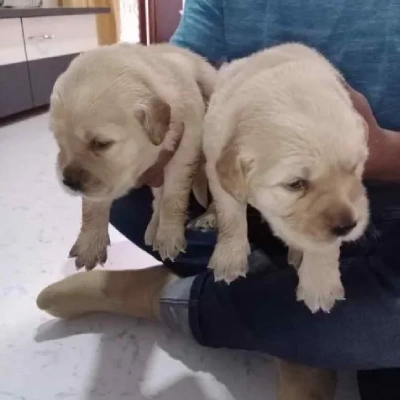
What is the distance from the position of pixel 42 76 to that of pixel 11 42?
0.41m

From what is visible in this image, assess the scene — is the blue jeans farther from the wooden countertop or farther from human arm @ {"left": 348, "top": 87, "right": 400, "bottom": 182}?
the wooden countertop

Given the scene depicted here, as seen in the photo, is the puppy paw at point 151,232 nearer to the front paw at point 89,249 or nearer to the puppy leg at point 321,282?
the front paw at point 89,249

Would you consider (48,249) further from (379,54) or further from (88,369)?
(379,54)

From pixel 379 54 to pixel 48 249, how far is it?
1.19 m

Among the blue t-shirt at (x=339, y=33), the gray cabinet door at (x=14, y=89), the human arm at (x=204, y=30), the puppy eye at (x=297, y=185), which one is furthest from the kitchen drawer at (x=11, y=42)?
the puppy eye at (x=297, y=185)

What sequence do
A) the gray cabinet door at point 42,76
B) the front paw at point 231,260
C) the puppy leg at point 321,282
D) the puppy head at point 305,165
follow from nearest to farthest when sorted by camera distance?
1. the puppy head at point 305,165
2. the puppy leg at point 321,282
3. the front paw at point 231,260
4. the gray cabinet door at point 42,76

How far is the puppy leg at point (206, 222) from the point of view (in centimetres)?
150

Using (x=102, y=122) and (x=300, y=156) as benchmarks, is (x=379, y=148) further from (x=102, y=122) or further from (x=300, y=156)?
(x=102, y=122)

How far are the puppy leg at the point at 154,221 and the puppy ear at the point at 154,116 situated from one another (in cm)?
30

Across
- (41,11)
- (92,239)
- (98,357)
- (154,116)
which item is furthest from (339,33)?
(41,11)

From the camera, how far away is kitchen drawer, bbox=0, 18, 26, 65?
4047mm

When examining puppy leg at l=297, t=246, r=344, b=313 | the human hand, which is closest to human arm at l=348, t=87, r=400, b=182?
the human hand

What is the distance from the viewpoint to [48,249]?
6.53 feet

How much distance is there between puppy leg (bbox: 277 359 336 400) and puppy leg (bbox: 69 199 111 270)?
21.0 inches
